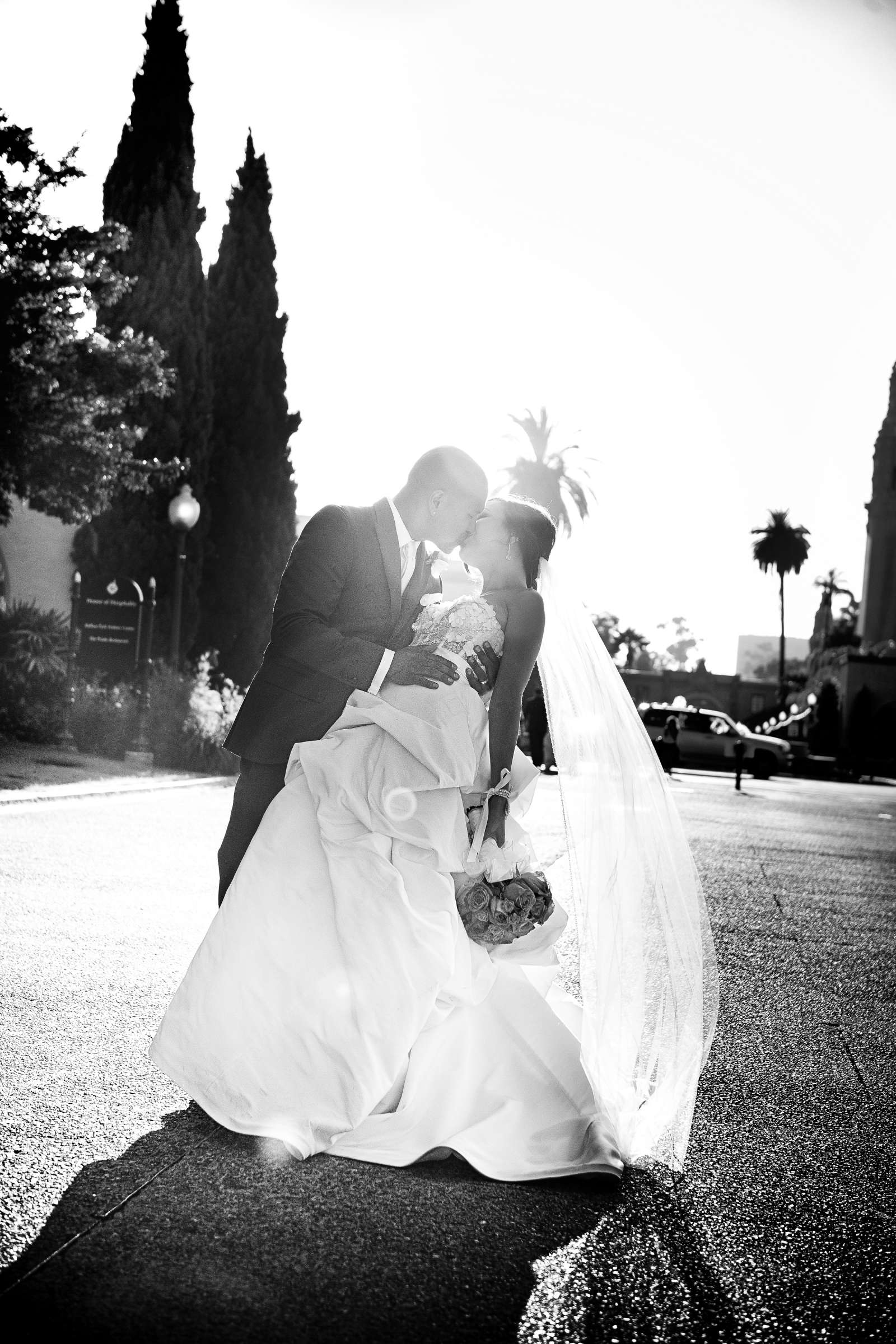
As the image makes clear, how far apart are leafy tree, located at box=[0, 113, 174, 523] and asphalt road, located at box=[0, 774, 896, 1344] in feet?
36.4

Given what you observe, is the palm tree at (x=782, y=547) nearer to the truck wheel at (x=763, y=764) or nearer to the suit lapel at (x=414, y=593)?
the truck wheel at (x=763, y=764)

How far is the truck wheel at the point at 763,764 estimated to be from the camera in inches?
1293

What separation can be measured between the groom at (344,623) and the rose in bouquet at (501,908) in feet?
2.10

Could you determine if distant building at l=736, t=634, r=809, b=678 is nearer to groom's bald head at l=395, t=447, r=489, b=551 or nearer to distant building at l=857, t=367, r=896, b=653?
distant building at l=857, t=367, r=896, b=653

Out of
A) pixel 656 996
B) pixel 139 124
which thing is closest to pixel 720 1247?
pixel 656 996

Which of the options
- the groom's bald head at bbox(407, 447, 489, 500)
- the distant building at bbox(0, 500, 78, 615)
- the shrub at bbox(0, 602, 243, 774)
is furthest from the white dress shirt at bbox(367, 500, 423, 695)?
the distant building at bbox(0, 500, 78, 615)

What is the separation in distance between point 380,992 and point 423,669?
100cm

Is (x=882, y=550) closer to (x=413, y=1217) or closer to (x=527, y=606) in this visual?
(x=527, y=606)

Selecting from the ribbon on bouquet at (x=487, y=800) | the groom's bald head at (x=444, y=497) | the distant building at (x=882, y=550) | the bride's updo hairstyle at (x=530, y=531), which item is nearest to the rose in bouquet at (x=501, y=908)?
the ribbon on bouquet at (x=487, y=800)

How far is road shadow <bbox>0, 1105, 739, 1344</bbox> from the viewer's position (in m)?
2.29

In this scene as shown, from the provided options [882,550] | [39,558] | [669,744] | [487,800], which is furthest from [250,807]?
[882,550]

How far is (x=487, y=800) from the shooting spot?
3834 mm

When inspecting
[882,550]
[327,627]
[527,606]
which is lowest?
[327,627]

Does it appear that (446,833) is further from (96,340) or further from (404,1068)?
(96,340)
